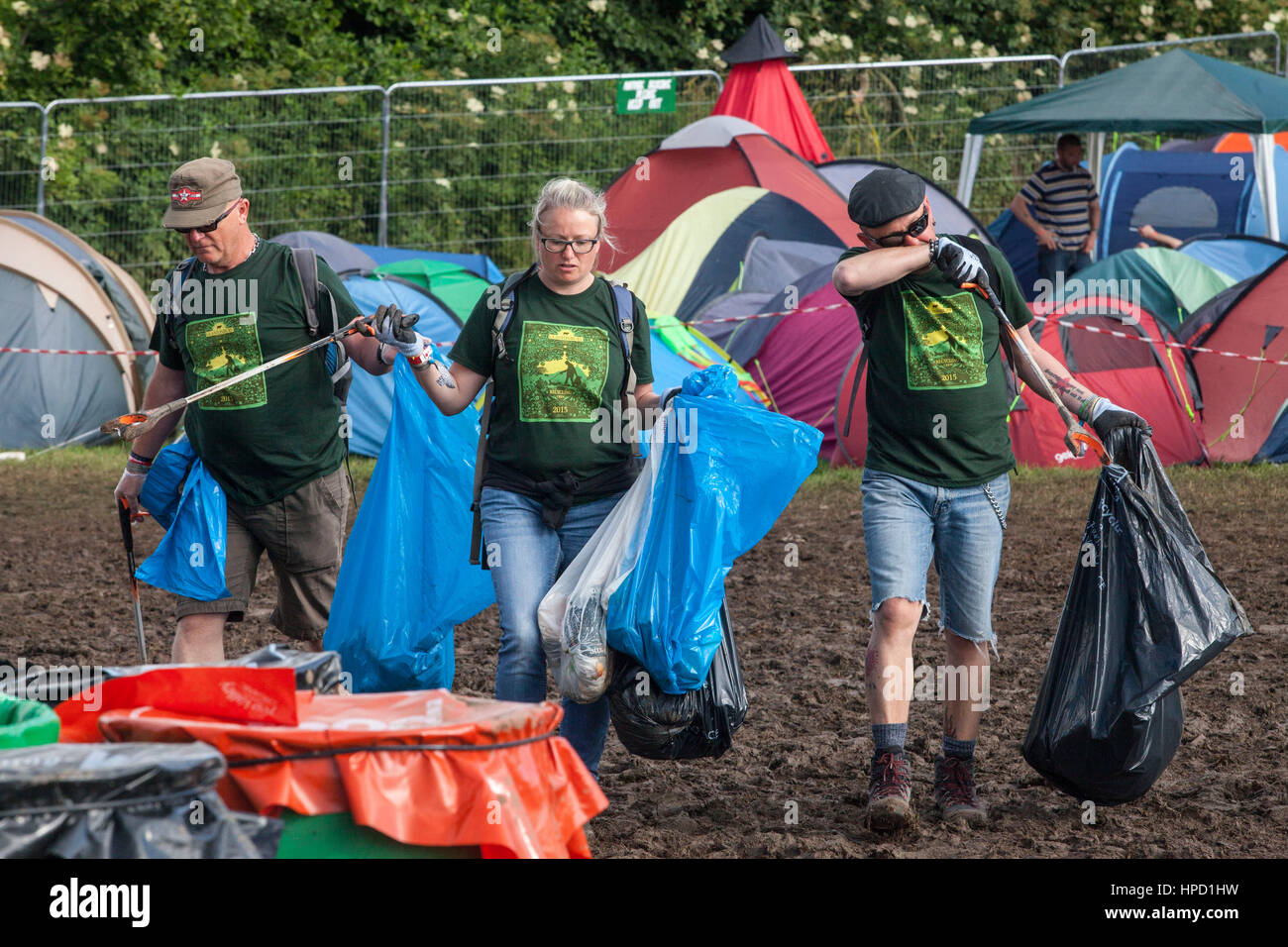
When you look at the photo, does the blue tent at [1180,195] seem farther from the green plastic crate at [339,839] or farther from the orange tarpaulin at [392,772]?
the green plastic crate at [339,839]

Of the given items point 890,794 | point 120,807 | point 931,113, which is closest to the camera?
point 120,807

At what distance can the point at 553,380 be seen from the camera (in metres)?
3.68

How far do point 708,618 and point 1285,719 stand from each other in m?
2.32

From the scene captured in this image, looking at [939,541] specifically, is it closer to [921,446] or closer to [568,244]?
[921,446]

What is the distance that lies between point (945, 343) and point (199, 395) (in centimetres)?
191

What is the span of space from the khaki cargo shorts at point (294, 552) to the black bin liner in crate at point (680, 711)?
1.03 m

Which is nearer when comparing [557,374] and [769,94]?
[557,374]

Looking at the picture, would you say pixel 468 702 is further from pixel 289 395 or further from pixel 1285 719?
pixel 1285 719

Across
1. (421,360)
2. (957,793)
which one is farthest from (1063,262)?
(421,360)

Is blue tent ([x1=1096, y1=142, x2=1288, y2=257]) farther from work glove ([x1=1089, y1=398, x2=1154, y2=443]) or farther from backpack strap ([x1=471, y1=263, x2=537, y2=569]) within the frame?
backpack strap ([x1=471, y1=263, x2=537, y2=569])

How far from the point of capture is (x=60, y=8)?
14.0 meters

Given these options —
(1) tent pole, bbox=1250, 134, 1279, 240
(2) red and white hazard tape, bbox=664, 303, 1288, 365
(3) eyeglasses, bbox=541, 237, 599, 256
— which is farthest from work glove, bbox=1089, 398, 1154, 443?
(1) tent pole, bbox=1250, 134, 1279, 240

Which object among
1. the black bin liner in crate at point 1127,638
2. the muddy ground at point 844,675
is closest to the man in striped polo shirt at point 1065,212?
the muddy ground at point 844,675

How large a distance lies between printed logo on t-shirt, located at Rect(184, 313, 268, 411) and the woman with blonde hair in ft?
1.33
